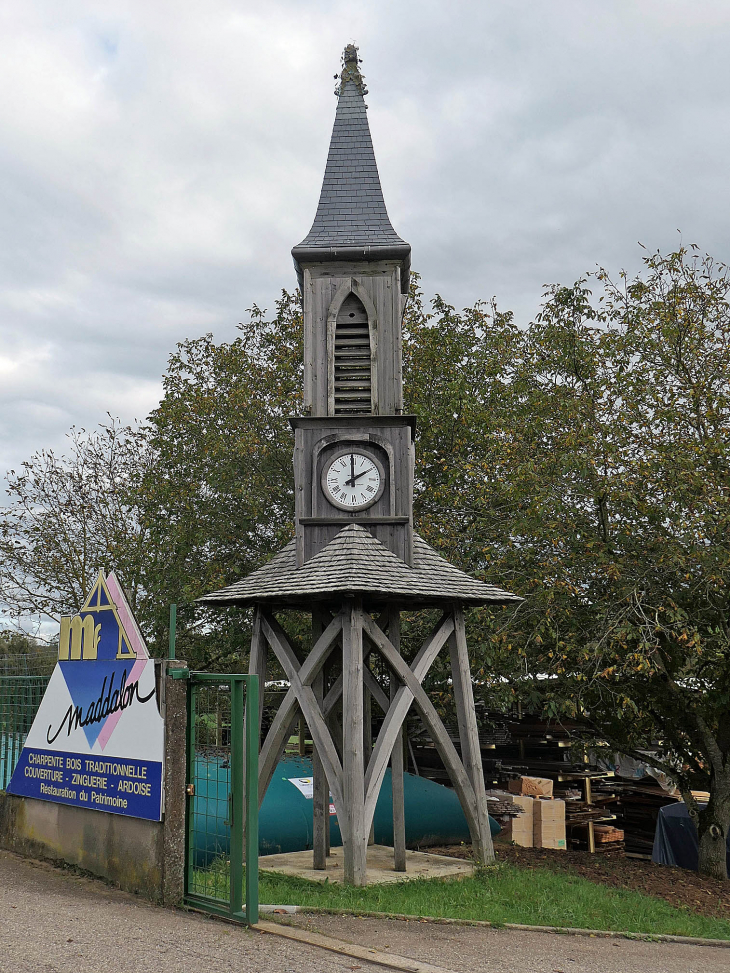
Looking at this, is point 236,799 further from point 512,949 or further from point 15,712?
point 15,712

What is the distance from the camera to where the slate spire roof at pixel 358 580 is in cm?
1028

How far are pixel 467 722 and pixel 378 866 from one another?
2.00m

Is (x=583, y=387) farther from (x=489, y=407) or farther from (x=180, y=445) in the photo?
(x=180, y=445)

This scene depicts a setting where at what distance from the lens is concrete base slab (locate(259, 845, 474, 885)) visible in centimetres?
1023

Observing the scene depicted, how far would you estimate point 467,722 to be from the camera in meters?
11.4

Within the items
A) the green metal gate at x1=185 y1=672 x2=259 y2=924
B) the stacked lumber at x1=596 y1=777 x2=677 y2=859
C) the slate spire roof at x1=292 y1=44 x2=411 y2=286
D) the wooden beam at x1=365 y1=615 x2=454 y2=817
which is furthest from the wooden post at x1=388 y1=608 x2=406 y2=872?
the stacked lumber at x1=596 y1=777 x2=677 y2=859

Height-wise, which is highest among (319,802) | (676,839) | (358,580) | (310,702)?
(358,580)

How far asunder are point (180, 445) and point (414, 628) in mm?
6333

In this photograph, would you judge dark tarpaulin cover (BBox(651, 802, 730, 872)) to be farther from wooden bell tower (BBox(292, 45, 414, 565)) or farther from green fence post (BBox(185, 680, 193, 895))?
green fence post (BBox(185, 680, 193, 895))

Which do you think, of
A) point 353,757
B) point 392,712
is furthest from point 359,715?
point 392,712

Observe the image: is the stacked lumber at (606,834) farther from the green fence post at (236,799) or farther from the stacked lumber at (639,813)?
the green fence post at (236,799)

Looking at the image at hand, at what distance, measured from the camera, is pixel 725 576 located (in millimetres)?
12133

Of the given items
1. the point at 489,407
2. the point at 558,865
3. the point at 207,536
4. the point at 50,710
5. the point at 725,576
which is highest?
the point at 489,407

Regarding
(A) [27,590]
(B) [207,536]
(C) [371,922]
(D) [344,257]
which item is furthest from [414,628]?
(A) [27,590]
